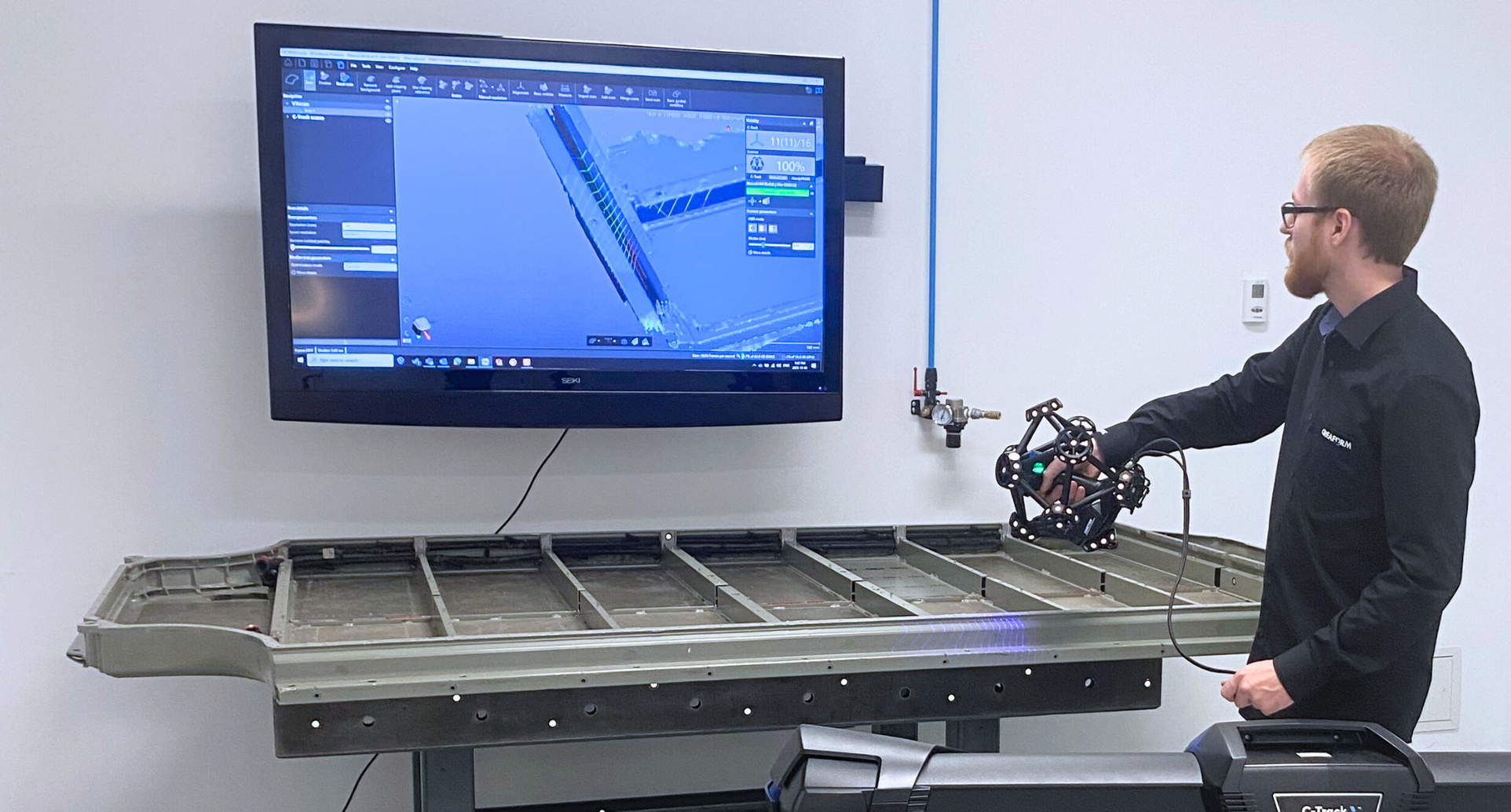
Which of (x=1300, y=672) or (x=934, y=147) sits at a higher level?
(x=934, y=147)

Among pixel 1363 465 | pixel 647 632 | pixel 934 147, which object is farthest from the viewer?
pixel 934 147

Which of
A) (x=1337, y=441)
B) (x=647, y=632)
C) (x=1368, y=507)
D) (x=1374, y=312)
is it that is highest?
(x=1374, y=312)

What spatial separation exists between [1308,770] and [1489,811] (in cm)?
13

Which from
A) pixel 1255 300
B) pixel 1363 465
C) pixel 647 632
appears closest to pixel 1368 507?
pixel 1363 465

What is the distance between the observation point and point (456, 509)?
8.46ft

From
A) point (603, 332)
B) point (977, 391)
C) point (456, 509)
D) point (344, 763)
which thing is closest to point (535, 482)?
point (456, 509)

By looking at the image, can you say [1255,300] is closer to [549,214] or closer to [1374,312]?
[1374,312]

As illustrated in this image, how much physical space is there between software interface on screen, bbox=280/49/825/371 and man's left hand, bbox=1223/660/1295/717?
3.49ft

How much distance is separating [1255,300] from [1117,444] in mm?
1168

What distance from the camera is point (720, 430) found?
2.71 m

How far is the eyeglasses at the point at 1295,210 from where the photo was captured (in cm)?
192

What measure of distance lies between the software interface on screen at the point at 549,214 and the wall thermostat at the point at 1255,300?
1262 millimetres

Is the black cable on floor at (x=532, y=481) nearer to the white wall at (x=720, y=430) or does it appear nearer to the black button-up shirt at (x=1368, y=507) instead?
the white wall at (x=720, y=430)

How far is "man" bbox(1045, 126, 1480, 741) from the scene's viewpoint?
5.73 feet
